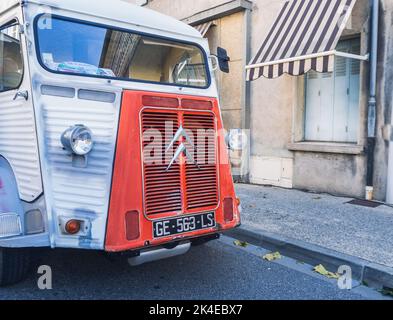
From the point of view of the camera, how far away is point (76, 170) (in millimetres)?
3119

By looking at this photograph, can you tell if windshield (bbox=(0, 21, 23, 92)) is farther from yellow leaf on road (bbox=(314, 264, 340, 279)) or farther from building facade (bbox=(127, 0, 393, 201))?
building facade (bbox=(127, 0, 393, 201))

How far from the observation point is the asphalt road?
345 centimetres

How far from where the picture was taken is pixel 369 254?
13.6 ft

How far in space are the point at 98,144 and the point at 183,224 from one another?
1.03 meters

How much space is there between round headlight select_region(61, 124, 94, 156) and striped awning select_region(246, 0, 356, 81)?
4.26 m

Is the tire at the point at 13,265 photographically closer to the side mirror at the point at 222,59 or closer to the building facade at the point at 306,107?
the side mirror at the point at 222,59

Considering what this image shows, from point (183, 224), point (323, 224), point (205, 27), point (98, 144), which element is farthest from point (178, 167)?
point (205, 27)

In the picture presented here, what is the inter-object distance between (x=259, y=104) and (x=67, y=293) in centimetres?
610

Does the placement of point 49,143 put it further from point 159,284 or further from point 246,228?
point 246,228

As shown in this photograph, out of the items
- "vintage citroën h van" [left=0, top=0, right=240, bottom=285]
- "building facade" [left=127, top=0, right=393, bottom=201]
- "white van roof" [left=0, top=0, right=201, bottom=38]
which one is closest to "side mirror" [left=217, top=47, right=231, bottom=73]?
"white van roof" [left=0, top=0, right=201, bottom=38]

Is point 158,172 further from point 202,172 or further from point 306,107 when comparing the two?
point 306,107

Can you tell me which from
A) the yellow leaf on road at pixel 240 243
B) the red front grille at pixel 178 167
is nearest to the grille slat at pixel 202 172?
the red front grille at pixel 178 167

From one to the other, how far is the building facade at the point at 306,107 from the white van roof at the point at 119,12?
3751mm

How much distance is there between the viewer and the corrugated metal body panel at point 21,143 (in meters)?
3.16
